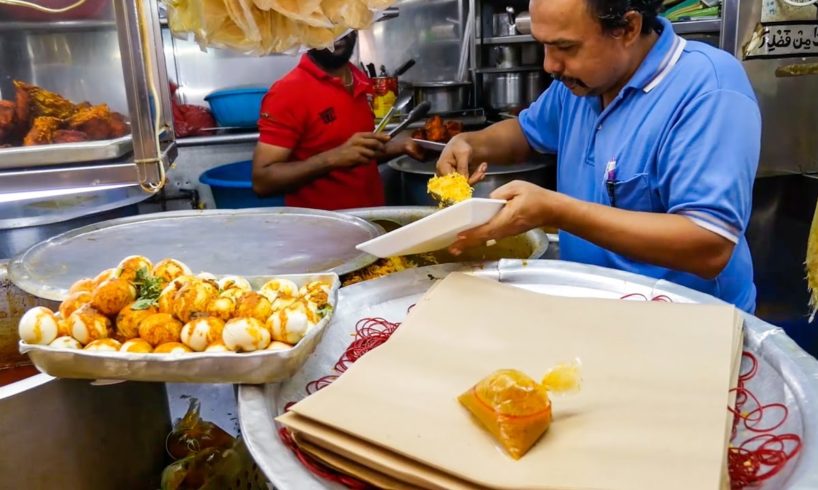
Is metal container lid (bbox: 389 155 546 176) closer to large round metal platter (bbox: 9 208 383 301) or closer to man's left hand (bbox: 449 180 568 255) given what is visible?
large round metal platter (bbox: 9 208 383 301)

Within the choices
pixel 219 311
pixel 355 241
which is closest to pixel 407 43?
pixel 355 241

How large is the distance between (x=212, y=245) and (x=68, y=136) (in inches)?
31.6

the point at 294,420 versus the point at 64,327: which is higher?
the point at 64,327

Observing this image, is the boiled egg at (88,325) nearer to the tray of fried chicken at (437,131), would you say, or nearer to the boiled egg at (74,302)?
the boiled egg at (74,302)

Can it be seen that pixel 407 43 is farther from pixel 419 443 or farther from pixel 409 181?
pixel 419 443

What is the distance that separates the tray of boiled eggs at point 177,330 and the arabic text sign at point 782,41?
3060mm

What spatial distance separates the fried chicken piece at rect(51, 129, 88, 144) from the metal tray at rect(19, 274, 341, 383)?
351 mm

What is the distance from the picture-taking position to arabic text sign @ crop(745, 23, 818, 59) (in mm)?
3326

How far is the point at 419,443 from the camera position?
0.95 metres

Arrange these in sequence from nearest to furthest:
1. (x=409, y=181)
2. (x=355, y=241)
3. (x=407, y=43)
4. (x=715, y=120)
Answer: (x=715, y=120), (x=355, y=241), (x=409, y=181), (x=407, y=43)

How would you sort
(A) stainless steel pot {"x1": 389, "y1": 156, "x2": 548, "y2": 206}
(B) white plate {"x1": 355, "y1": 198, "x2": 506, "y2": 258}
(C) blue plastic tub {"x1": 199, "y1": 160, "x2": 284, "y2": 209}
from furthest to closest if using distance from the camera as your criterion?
1. (C) blue plastic tub {"x1": 199, "y1": 160, "x2": 284, "y2": 209}
2. (A) stainless steel pot {"x1": 389, "y1": 156, "x2": 548, "y2": 206}
3. (B) white plate {"x1": 355, "y1": 198, "x2": 506, "y2": 258}

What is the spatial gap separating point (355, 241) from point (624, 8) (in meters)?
0.98

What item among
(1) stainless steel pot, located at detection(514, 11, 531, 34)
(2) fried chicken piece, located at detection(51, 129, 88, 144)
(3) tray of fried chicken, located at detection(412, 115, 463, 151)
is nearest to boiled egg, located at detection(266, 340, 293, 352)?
(2) fried chicken piece, located at detection(51, 129, 88, 144)

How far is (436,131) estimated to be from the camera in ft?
12.4
